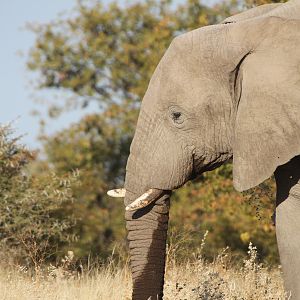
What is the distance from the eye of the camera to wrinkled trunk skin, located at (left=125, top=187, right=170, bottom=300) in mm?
6828

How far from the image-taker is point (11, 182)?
14.6 meters

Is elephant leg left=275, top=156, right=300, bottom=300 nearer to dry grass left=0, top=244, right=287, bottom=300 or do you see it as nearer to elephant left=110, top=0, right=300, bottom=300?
elephant left=110, top=0, right=300, bottom=300

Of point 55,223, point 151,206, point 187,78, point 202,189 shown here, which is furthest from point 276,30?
point 202,189

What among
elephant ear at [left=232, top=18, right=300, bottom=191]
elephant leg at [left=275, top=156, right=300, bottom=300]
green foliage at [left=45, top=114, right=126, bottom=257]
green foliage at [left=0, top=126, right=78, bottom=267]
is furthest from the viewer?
green foliage at [left=45, top=114, right=126, bottom=257]

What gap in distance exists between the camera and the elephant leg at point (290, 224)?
6727 mm

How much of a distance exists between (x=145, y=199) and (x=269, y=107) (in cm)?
100

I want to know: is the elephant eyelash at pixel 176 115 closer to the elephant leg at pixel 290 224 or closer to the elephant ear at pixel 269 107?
the elephant ear at pixel 269 107

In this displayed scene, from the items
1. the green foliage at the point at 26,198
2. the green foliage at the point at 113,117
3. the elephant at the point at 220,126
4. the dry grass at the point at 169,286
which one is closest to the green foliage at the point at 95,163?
the green foliage at the point at 113,117

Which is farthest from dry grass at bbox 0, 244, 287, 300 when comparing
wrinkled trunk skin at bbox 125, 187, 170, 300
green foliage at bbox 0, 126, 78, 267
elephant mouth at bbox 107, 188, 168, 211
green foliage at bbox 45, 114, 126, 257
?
green foliage at bbox 45, 114, 126, 257

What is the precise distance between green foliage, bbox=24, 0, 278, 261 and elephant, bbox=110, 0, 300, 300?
1004cm

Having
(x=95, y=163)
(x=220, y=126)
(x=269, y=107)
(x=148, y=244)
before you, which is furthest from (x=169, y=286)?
(x=95, y=163)

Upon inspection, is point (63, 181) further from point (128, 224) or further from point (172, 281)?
point (128, 224)

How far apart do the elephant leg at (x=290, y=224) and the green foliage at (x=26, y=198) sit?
287 inches

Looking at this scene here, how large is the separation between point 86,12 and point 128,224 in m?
Answer: 18.9
